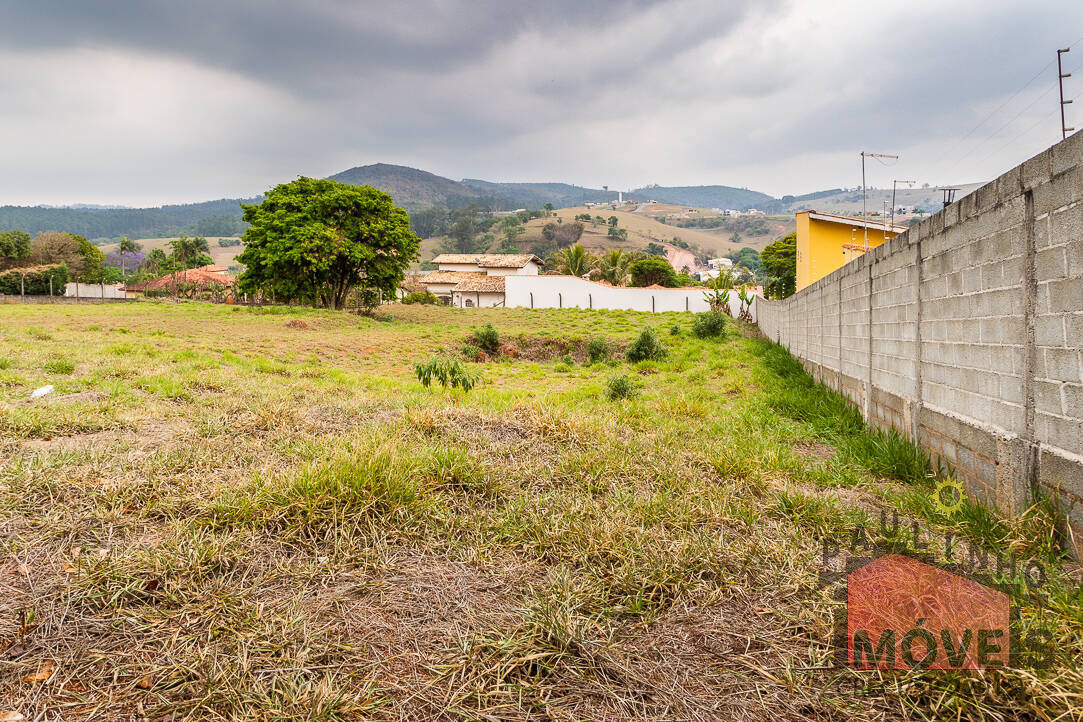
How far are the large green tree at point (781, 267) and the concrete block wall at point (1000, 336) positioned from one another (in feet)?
117

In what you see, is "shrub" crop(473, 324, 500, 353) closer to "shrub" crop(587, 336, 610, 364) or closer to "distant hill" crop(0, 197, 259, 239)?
"shrub" crop(587, 336, 610, 364)

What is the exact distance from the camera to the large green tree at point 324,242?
2395cm

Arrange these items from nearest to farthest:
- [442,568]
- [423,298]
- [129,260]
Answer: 1. [442,568]
2. [423,298]
3. [129,260]

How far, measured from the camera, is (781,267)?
128ft

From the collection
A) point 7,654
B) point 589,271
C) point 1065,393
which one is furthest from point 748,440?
point 589,271

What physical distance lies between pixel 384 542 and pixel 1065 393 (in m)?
3.26

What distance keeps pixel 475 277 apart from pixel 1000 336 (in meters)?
47.2

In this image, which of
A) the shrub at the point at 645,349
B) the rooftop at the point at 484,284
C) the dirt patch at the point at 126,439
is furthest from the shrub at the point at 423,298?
the dirt patch at the point at 126,439

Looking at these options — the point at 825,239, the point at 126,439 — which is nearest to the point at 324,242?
the point at 126,439

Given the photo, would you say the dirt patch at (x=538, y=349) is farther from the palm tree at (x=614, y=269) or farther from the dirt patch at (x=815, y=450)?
the palm tree at (x=614, y=269)

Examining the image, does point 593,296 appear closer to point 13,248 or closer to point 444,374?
point 444,374

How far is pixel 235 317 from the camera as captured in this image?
21.5 metres

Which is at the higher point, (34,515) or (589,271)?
(589,271)

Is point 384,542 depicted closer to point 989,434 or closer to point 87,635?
point 87,635
